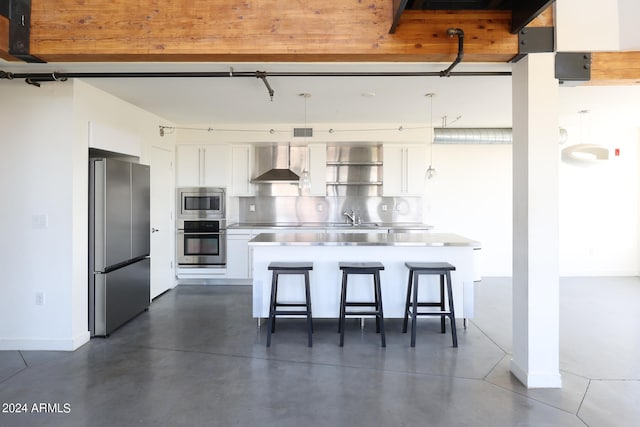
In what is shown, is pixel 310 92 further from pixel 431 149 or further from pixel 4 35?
pixel 431 149

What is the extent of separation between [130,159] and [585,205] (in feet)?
23.9

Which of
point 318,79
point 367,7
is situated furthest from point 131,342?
point 367,7

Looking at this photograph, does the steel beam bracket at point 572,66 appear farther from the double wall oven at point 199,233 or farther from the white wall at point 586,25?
the double wall oven at point 199,233

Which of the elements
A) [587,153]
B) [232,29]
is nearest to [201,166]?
[232,29]

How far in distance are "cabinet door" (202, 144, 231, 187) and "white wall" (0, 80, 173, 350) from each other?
2622 mm

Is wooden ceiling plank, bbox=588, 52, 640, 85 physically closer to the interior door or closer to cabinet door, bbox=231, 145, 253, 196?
cabinet door, bbox=231, 145, 253, 196

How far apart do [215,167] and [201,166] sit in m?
0.22

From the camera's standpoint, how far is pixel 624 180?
6438mm

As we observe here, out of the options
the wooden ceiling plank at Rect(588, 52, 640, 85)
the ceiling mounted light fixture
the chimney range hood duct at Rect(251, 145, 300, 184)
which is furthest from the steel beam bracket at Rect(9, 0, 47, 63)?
the ceiling mounted light fixture

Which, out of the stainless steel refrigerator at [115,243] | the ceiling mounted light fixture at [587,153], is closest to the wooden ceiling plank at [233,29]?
the stainless steel refrigerator at [115,243]

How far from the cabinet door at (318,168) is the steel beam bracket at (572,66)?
12.3 ft

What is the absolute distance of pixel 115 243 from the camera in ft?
12.6

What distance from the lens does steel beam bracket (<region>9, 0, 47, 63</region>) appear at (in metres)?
2.55

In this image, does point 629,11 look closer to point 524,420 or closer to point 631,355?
point 631,355
